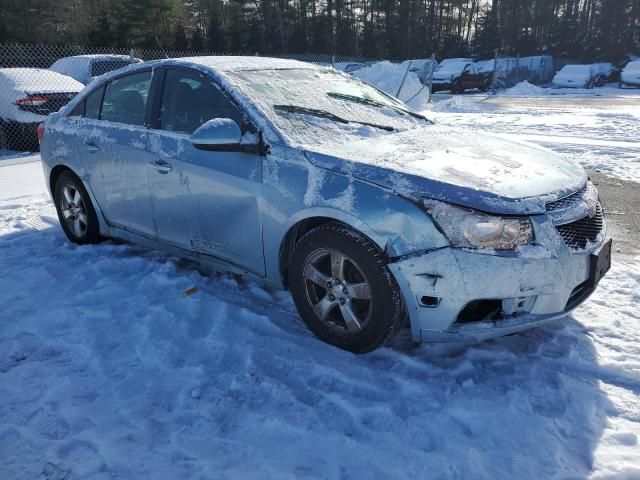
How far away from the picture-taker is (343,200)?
106 inches

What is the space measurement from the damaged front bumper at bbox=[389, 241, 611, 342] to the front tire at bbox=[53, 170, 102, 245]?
300cm

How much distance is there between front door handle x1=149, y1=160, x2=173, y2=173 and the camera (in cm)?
356

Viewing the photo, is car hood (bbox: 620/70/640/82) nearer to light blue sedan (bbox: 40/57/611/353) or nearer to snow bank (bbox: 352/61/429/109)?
snow bank (bbox: 352/61/429/109)

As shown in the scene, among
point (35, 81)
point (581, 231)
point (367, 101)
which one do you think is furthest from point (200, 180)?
point (35, 81)

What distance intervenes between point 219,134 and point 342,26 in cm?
4409

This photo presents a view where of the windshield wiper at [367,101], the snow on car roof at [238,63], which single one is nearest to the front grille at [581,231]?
the windshield wiper at [367,101]

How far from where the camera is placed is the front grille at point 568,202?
262 centimetres

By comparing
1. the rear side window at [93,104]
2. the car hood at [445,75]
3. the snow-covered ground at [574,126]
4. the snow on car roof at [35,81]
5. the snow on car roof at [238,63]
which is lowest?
the snow-covered ground at [574,126]

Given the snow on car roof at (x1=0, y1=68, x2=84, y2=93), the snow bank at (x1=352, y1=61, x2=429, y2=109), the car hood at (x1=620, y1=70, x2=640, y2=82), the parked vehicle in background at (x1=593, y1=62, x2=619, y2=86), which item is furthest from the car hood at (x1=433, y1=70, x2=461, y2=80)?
the snow on car roof at (x1=0, y1=68, x2=84, y2=93)

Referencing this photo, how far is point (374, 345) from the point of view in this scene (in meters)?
2.79

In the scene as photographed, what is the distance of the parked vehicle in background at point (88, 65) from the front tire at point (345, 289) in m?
11.2

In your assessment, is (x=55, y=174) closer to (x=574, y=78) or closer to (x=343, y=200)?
(x=343, y=200)

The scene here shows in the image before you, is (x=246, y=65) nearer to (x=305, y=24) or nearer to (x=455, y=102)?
(x=455, y=102)

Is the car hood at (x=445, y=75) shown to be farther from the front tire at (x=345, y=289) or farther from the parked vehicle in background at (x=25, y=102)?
the front tire at (x=345, y=289)
